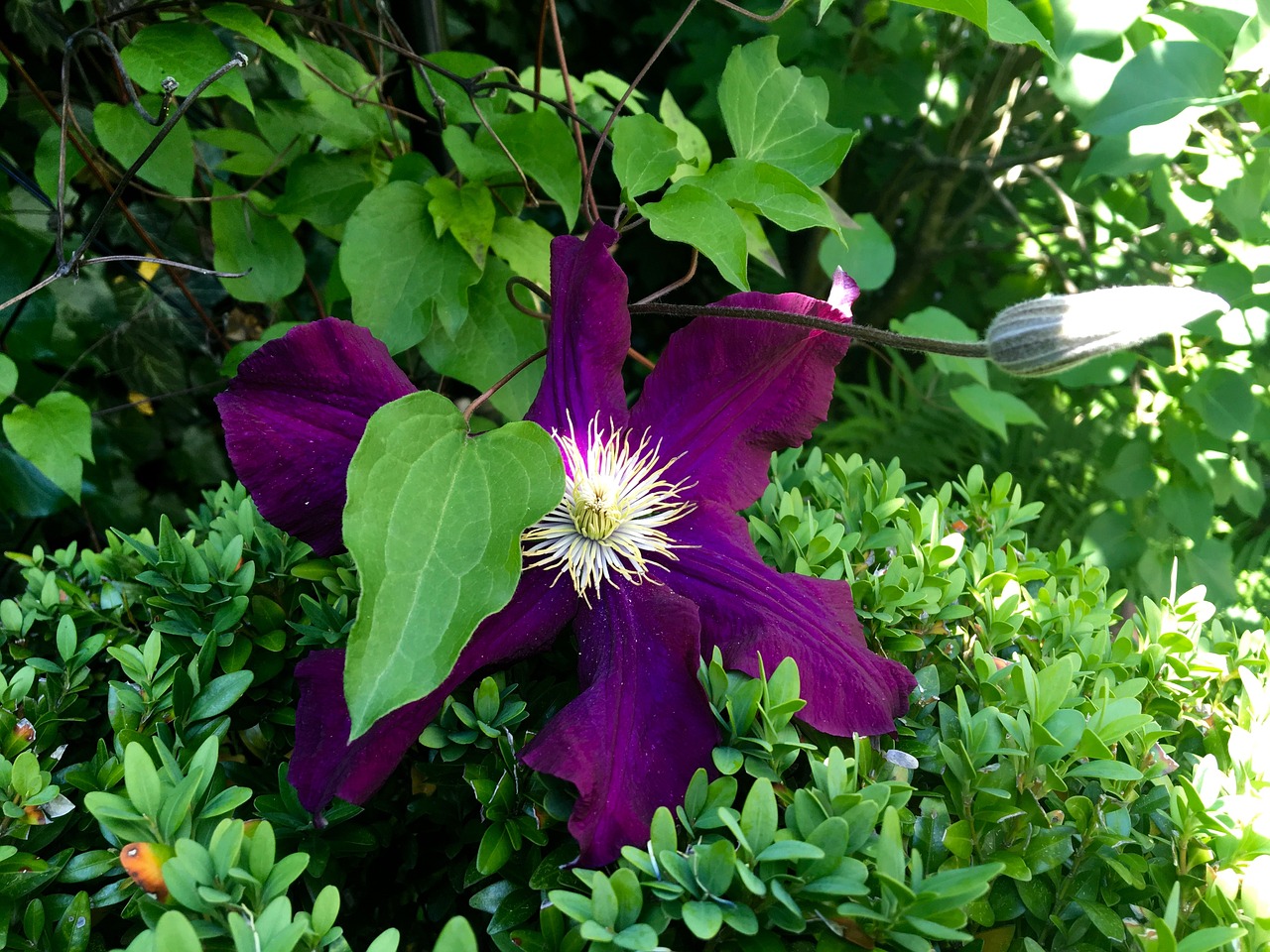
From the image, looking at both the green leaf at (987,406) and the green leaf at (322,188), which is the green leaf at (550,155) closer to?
the green leaf at (322,188)

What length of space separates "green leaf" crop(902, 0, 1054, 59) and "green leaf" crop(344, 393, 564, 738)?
0.40m

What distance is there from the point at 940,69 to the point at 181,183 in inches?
62.0

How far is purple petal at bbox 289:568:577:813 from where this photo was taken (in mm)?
478

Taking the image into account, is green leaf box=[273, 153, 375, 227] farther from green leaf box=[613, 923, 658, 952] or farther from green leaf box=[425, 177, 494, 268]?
green leaf box=[613, 923, 658, 952]

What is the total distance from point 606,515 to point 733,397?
14 centimetres

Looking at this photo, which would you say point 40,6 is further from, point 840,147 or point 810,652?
point 810,652

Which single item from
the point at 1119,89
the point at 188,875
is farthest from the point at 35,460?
the point at 1119,89

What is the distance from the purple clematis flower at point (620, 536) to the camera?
491 millimetres

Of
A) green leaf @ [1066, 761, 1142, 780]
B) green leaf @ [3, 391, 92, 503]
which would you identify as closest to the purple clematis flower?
green leaf @ [1066, 761, 1142, 780]

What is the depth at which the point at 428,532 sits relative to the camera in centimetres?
44

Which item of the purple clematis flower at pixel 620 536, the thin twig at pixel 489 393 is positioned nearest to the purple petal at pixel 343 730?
the purple clematis flower at pixel 620 536

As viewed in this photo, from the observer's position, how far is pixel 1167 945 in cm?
40

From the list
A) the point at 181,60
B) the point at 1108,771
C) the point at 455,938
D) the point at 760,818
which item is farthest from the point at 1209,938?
the point at 181,60

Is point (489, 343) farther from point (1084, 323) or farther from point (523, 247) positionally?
point (1084, 323)
